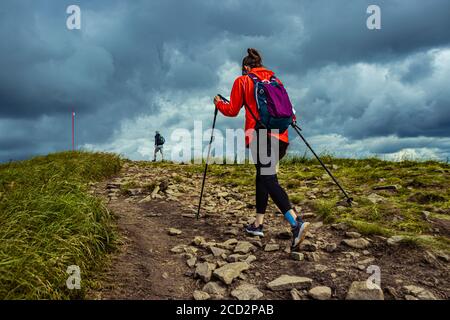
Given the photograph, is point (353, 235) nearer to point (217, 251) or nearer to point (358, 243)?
point (358, 243)

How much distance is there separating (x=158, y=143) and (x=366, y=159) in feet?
52.3

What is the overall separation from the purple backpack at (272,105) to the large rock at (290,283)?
98.4 inches

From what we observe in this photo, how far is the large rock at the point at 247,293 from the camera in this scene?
493 cm

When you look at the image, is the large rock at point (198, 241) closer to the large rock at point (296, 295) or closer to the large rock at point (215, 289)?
the large rock at point (215, 289)

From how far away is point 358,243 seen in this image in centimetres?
632

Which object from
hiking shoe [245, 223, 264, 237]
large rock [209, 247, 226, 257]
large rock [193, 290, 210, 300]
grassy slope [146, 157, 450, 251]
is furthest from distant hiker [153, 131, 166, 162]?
large rock [193, 290, 210, 300]

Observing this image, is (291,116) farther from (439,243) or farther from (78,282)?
(78,282)

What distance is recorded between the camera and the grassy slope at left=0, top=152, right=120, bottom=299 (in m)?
4.48

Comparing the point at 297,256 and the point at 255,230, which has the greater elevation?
the point at 255,230

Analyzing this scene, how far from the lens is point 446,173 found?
10891 mm

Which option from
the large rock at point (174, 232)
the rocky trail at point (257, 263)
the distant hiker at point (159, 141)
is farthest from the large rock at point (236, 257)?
the distant hiker at point (159, 141)

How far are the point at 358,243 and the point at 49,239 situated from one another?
4906 millimetres

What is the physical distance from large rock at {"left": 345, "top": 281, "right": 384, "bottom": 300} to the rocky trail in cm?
1

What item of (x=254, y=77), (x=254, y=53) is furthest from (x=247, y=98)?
(x=254, y=53)
